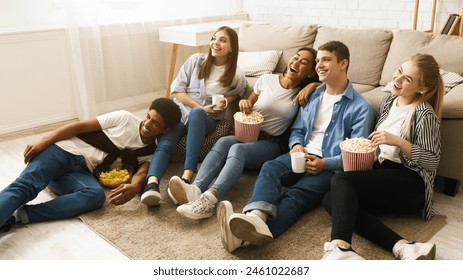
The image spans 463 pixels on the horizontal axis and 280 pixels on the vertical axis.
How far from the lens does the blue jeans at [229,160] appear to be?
218cm

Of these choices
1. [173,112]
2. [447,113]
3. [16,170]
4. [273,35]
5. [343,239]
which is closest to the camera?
[343,239]

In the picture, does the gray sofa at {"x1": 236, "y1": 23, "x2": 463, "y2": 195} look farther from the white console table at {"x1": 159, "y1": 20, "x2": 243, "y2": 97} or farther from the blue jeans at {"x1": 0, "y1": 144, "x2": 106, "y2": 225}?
the blue jeans at {"x1": 0, "y1": 144, "x2": 106, "y2": 225}

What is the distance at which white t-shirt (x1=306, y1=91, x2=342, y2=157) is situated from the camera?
2.28m

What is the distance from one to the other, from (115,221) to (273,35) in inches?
76.7

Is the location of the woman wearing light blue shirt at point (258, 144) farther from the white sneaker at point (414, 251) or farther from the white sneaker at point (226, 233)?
the white sneaker at point (414, 251)

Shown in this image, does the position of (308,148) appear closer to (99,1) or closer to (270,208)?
(270,208)

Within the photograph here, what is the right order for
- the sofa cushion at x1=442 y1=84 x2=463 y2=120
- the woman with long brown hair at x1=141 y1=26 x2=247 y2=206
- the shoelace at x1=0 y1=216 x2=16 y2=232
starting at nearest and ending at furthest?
the shoelace at x1=0 y1=216 x2=16 y2=232
the sofa cushion at x1=442 y1=84 x2=463 y2=120
the woman with long brown hair at x1=141 y1=26 x2=247 y2=206

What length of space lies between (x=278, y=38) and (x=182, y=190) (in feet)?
5.63

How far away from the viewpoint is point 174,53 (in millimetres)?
3951

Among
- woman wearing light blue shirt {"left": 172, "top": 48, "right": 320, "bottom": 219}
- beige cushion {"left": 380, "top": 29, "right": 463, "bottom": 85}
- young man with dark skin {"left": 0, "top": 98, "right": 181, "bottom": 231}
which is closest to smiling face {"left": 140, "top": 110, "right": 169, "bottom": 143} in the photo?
young man with dark skin {"left": 0, "top": 98, "right": 181, "bottom": 231}

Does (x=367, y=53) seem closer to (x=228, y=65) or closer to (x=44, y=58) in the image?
(x=228, y=65)

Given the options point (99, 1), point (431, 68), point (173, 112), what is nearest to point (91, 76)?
point (99, 1)

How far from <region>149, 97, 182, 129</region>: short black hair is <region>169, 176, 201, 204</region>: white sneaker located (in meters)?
0.45

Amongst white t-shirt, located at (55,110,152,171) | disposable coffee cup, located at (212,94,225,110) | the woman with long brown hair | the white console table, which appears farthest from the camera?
the white console table
